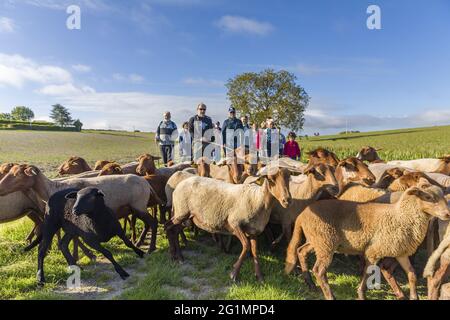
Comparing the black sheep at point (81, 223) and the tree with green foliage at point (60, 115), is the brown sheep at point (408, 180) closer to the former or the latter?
the black sheep at point (81, 223)

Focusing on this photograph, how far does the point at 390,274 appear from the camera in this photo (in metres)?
4.96

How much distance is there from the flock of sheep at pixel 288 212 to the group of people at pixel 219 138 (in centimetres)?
401

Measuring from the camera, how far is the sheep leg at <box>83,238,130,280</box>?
546 cm

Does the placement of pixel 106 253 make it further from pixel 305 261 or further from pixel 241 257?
pixel 305 261

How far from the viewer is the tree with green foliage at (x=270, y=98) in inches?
1966

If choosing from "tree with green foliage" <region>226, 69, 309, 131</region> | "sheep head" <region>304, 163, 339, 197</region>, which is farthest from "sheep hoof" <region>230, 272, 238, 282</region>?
"tree with green foliage" <region>226, 69, 309, 131</region>

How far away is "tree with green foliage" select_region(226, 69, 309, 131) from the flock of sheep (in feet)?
140

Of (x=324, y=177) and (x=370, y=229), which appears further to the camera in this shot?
(x=324, y=177)

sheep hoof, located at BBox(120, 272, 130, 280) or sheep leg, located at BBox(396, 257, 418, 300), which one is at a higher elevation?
sheep leg, located at BBox(396, 257, 418, 300)

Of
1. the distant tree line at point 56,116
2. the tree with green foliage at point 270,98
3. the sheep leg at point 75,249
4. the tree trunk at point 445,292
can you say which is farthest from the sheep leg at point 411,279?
the distant tree line at point 56,116

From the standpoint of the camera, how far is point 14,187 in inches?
243

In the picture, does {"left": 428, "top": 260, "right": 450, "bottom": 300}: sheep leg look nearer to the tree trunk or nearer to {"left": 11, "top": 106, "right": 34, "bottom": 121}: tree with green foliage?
the tree trunk

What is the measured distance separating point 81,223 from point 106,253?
0.69 metres

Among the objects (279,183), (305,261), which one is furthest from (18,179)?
(305,261)
